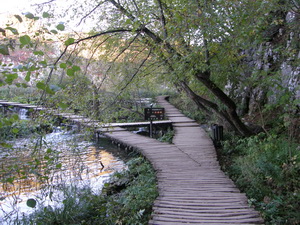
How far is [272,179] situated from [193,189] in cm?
138

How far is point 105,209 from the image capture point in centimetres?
465

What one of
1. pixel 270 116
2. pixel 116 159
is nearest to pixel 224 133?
pixel 270 116

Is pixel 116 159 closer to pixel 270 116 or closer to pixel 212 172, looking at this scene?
pixel 212 172

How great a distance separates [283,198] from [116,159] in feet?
18.2

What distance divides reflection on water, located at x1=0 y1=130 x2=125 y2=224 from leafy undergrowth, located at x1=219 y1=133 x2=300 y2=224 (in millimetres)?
3002

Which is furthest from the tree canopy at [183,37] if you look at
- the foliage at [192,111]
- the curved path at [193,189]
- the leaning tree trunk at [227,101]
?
the foliage at [192,111]

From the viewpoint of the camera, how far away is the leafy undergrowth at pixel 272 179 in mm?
3973

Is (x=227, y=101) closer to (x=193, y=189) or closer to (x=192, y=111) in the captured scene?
(x=193, y=189)

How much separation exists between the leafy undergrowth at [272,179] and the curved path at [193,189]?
0.31 m

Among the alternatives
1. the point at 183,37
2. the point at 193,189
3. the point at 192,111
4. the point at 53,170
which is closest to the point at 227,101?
the point at 183,37

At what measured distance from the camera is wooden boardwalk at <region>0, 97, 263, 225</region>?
3.77m

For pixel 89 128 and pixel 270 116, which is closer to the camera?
pixel 89 128

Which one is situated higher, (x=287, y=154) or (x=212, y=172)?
(x=287, y=154)

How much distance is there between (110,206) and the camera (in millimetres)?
4762
